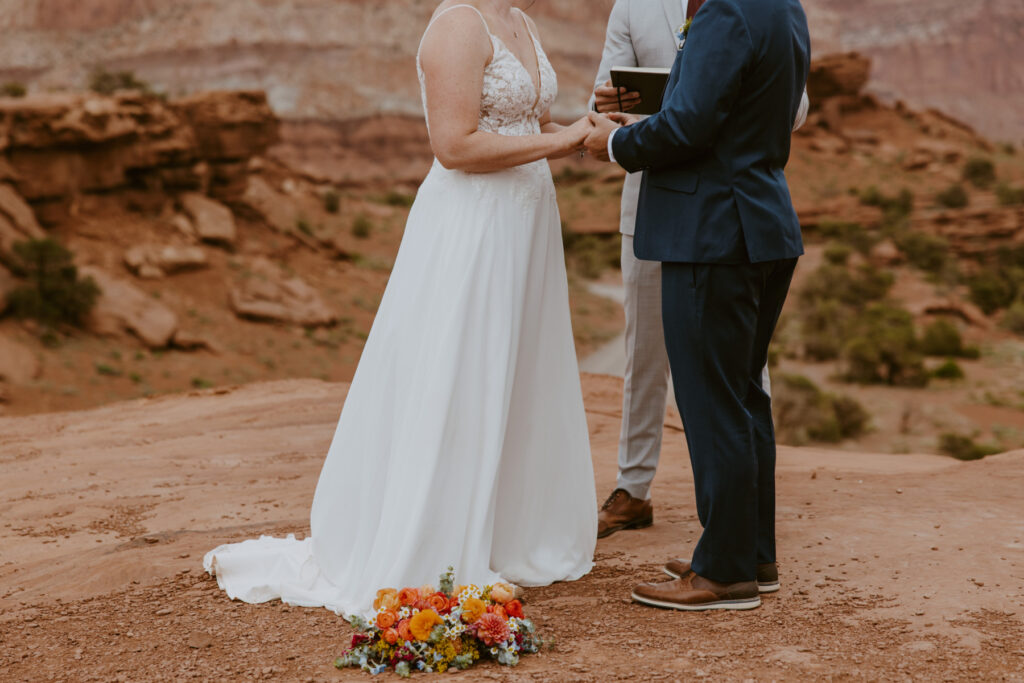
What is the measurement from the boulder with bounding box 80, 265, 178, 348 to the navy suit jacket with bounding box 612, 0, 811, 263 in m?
15.3

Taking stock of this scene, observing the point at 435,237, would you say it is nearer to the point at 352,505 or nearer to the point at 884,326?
the point at 352,505

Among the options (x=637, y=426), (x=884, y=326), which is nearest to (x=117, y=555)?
(x=637, y=426)

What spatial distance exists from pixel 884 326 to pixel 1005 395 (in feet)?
12.8

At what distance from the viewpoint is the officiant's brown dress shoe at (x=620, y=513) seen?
4262 mm

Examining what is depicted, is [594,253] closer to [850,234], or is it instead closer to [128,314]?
→ [850,234]

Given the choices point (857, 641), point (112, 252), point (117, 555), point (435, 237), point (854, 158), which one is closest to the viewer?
point (857, 641)

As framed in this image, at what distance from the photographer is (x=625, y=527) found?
4.32 metres

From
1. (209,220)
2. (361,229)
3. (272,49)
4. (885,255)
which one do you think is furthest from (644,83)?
(272,49)

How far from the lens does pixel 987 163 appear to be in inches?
1608

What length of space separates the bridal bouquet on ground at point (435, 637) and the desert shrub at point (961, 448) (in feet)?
36.7

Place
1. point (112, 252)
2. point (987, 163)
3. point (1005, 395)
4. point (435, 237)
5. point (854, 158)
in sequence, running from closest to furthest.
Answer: point (435, 237)
point (1005, 395)
point (112, 252)
point (987, 163)
point (854, 158)

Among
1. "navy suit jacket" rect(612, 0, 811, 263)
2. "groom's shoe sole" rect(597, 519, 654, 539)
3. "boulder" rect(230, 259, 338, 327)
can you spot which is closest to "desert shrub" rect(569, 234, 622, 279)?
"boulder" rect(230, 259, 338, 327)

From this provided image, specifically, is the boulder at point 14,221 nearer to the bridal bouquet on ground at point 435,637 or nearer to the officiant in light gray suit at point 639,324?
the officiant in light gray suit at point 639,324

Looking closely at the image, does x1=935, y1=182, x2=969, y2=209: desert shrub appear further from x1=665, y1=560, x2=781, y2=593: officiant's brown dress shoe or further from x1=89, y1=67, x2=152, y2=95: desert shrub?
x1=665, y1=560, x2=781, y2=593: officiant's brown dress shoe
